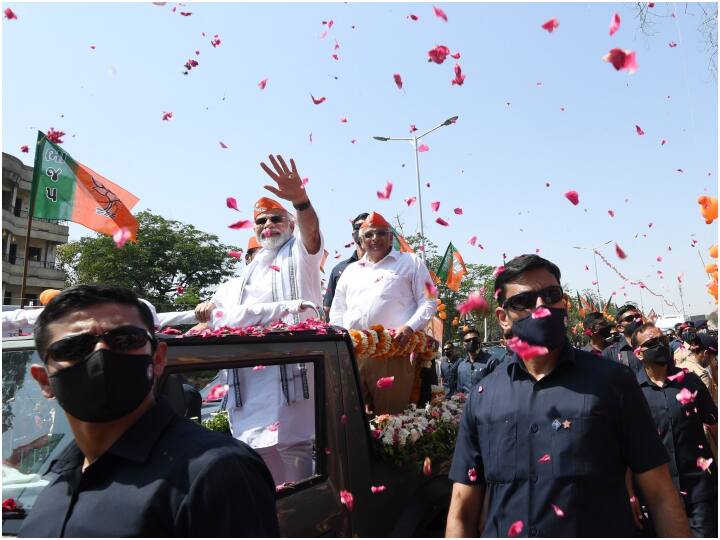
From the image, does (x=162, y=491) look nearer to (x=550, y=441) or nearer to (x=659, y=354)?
(x=550, y=441)

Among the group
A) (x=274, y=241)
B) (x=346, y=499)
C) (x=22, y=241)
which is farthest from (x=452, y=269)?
(x=22, y=241)

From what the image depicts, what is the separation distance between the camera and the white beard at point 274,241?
489cm

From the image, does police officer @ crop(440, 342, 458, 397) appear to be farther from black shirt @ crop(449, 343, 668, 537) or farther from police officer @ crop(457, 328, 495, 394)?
black shirt @ crop(449, 343, 668, 537)

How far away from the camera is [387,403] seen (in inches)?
165

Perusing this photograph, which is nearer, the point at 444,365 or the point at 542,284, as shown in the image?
the point at 542,284

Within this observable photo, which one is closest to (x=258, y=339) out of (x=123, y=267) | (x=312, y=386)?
(x=312, y=386)

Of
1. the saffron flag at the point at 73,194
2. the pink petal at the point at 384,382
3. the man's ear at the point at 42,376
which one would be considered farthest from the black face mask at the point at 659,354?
the saffron flag at the point at 73,194

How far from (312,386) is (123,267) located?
3408 cm

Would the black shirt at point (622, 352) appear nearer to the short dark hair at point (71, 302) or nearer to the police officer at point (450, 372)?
the police officer at point (450, 372)

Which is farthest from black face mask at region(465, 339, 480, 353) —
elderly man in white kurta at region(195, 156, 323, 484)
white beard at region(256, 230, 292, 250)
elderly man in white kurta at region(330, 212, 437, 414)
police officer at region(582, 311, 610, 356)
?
white beard at region(256, 230, 292, 250)

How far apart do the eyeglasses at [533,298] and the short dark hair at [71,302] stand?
1.57 meters

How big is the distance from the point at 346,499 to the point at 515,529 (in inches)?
33.0

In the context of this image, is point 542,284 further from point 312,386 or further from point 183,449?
point 183,449

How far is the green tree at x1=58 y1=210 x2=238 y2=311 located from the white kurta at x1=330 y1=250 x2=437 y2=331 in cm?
2882
